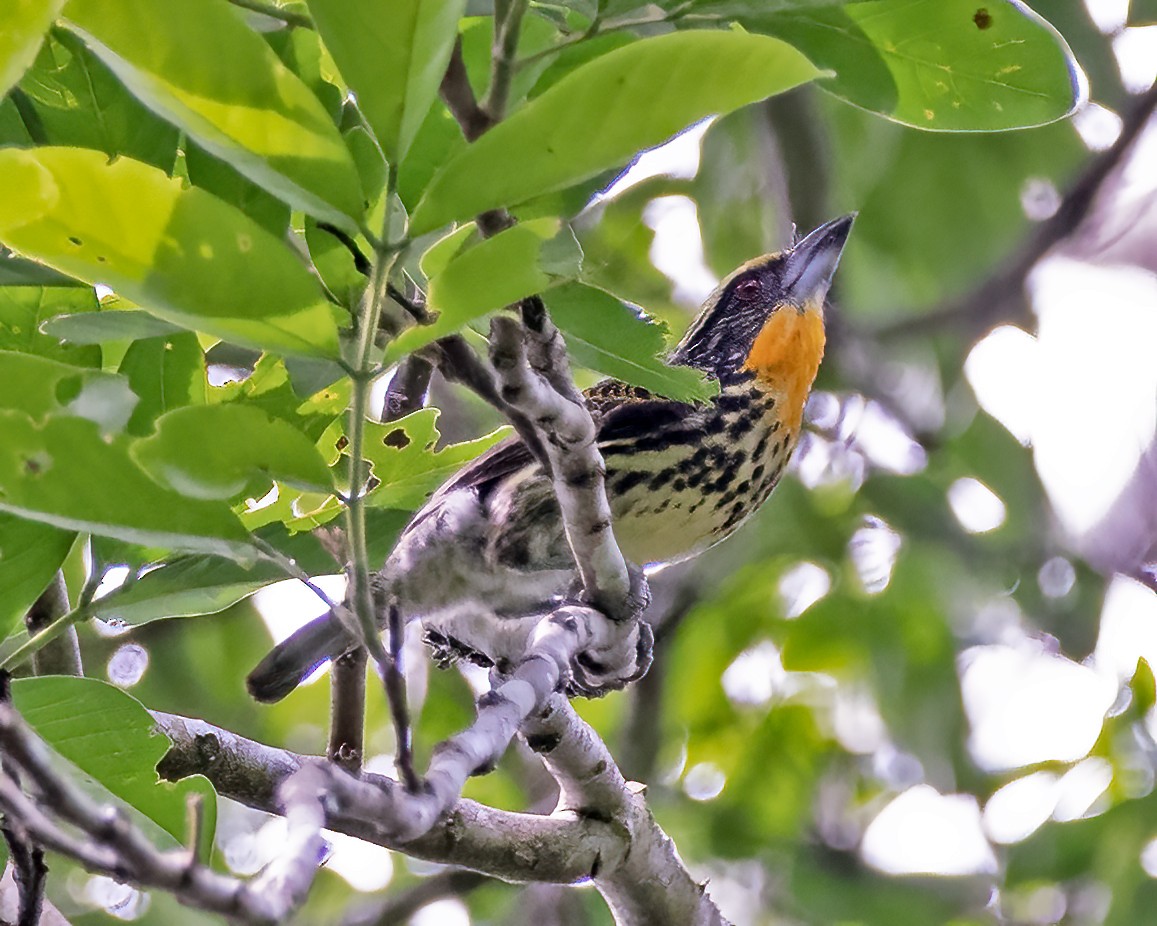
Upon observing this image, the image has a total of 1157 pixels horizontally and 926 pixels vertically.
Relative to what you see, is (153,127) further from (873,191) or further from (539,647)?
(873,191)

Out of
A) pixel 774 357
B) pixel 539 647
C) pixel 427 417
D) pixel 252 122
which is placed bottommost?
pixel 774 357

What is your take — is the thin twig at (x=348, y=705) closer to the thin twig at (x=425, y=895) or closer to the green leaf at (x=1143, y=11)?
the thin twig at (x=425, y=895)

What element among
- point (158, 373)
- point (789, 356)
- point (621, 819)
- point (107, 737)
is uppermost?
point (158, 373)

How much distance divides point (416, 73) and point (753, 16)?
1.84 feet

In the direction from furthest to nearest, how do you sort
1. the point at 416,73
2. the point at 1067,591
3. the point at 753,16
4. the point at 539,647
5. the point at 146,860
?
the point at 1067,591, the point at 539,647, the point at 753,16, the point at 416,73, the point at 146,860

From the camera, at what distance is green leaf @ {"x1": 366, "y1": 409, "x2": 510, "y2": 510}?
2.01 metres

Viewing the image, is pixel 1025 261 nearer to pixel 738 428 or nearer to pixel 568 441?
pixel 738 428

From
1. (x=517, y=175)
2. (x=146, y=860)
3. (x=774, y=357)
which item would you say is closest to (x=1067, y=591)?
(x=774, y=357)

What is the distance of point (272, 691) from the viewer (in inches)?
123

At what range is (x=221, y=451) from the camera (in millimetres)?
1237

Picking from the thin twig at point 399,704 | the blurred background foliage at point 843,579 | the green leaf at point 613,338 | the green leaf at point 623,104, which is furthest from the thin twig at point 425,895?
the green leaf at point 623,104

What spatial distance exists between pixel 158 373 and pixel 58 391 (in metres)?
0.46

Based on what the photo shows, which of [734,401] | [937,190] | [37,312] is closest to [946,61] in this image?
[37,312]

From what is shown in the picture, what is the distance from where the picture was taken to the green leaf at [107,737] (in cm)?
168
